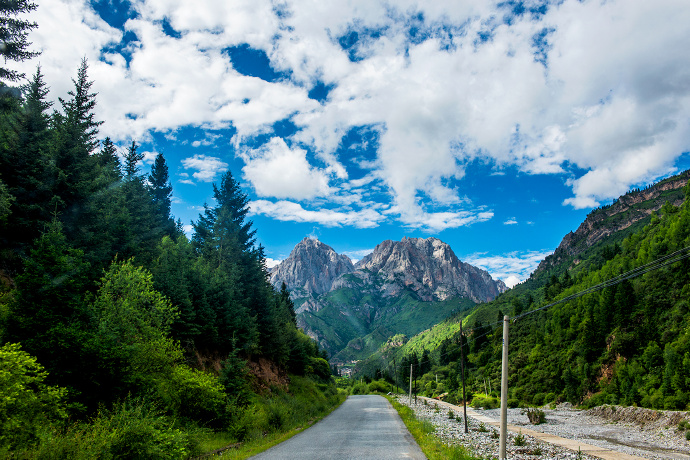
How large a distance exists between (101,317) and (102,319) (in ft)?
0.84

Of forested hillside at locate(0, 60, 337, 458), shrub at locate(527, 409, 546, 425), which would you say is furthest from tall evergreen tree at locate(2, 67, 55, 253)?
shrub at locate(527, 409, 546, 425)

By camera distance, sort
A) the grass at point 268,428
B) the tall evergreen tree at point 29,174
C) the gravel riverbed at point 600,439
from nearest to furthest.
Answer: the grass at point 268,428 → the tall evergreen tree at point 29,174 → the gravel riverbed at point 600,439

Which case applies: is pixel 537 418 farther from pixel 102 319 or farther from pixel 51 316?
pixel 51 316

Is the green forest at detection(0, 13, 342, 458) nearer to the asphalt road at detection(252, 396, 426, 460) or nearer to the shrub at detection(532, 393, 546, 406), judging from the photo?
the asphalt road at detection(252, 396, 426, 460)

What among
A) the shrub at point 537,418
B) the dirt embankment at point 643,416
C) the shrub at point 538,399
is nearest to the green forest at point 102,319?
the shrub at point 537,418

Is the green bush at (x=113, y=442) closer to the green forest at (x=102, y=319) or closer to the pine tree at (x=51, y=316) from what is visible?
the green forest at (x=102, y=319)

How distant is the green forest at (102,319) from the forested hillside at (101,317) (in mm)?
58

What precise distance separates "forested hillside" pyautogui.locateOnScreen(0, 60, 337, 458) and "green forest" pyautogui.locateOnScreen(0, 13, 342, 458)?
58 mm

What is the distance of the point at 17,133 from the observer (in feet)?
68.5

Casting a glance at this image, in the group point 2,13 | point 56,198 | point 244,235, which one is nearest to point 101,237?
point 56,198

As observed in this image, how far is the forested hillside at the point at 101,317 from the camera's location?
955cm

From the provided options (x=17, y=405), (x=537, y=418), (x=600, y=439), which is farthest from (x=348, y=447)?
(x=537, y=418)

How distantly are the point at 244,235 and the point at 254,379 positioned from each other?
16.8 m

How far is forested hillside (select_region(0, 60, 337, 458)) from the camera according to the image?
955 cm
